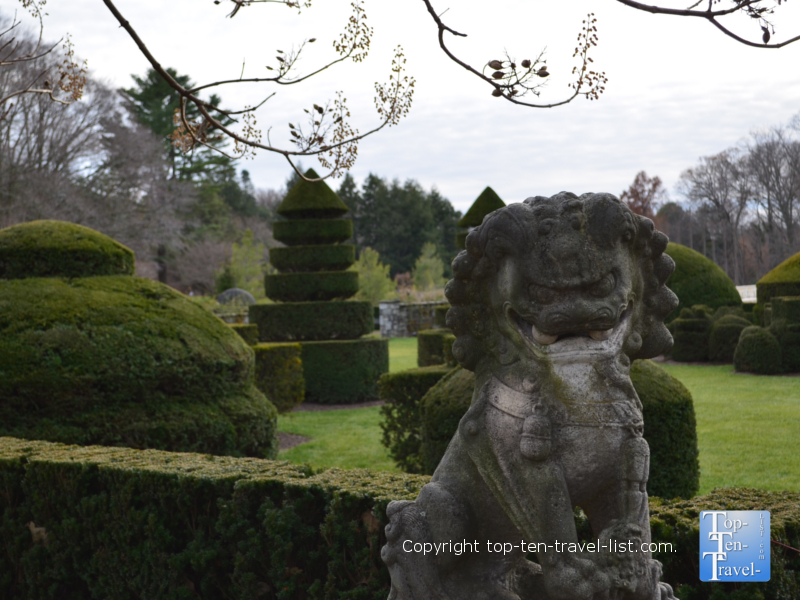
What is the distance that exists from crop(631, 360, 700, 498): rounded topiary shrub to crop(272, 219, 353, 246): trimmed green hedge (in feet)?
A: 34.9

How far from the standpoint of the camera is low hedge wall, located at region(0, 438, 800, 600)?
3447 millimetres

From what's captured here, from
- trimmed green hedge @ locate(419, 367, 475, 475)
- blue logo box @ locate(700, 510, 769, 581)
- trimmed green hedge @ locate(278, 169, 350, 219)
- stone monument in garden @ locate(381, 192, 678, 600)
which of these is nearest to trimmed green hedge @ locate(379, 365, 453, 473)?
trimmed green hedge @ locate(419, 367, 475, 475)

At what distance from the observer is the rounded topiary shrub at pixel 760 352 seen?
602 inches

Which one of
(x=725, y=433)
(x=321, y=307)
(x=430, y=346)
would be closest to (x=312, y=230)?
(x=321, y=307)

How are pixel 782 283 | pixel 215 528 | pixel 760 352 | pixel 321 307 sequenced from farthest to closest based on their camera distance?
pixel 782 283, pixel 760 352, pixel 321 307, pixel 215 528

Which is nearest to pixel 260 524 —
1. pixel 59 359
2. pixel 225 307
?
pixel 59 359

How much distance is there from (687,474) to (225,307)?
2428cm

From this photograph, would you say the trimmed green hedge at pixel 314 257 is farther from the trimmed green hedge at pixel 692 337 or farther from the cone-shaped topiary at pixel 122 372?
the trimmed green hedge at pixel 692 337

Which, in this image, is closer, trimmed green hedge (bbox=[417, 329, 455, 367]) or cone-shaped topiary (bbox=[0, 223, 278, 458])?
cone-shaped topiary (bbox=[0, 223, 278, 458])

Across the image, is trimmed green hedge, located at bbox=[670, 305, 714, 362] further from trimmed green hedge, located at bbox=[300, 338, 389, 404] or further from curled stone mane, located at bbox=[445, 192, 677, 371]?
curled stone mane, located at bbox=[445, 192, 677, 371]

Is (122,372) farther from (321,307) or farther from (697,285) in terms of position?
(697,285)

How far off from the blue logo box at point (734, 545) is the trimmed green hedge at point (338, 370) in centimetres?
1162

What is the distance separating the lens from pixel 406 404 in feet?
27.1

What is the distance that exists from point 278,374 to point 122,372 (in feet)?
19.1
